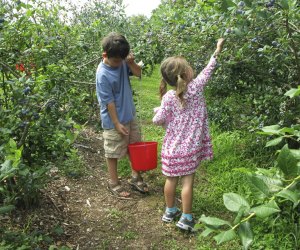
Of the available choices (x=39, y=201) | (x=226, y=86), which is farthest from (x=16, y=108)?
(x=226, y=86)

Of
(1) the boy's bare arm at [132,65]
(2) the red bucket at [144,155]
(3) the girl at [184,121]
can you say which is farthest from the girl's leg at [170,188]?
(1) the boy's bare arm at [132,65]

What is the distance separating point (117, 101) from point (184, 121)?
0.74 metres

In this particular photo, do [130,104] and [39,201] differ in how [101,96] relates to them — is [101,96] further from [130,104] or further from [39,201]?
[39,201]

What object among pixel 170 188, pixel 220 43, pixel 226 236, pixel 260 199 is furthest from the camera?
pixel 170 188

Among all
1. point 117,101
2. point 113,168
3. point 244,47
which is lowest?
point 113,168

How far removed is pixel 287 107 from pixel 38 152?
72.1 inches

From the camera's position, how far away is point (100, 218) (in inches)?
117

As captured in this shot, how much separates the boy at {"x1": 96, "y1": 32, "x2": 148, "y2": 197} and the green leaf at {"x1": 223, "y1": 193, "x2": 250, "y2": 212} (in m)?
2.26

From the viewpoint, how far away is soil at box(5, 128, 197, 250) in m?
2.62

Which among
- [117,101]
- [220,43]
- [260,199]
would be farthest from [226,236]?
[117,101]

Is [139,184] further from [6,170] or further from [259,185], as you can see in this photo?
[259,185]

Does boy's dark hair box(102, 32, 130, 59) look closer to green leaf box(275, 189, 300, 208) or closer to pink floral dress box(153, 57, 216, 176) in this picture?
pink floral dress box(153, 57, 216, 176)

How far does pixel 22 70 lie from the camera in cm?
266

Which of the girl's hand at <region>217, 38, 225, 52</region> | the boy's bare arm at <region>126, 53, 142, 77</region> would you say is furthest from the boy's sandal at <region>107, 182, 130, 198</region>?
the girl's hand at <region>217, 38, 225, 52</region>
